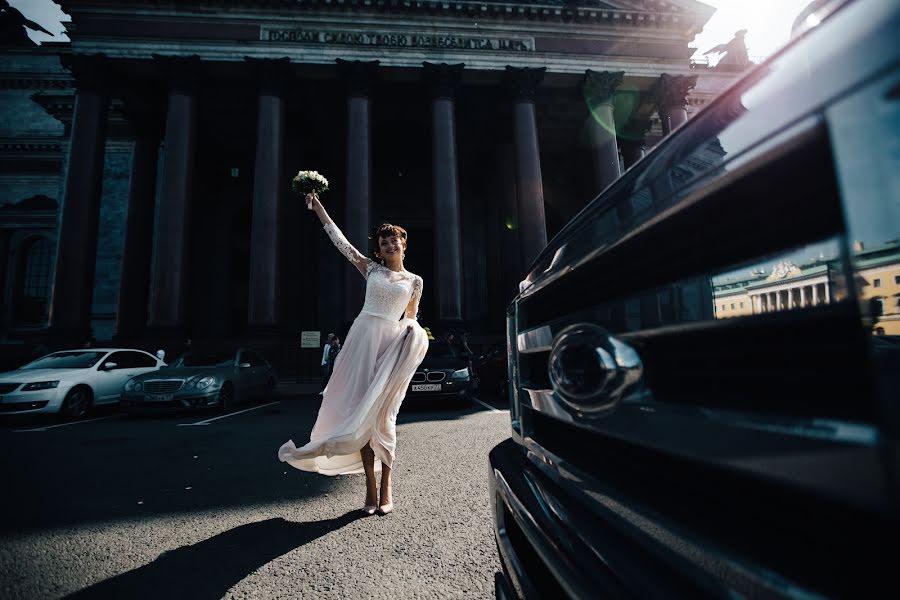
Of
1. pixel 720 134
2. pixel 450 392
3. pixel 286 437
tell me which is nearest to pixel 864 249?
pixel 720 134

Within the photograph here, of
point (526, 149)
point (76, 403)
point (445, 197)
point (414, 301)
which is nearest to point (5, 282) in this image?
point (76, 403)

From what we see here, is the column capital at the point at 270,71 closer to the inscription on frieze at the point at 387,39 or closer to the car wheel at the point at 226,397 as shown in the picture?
the inscription on frieze at the point at 387,39

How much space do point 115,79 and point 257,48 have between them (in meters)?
5.67

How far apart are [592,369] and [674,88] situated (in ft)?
71.1

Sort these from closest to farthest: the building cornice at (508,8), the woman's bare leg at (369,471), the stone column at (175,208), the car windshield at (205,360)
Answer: the woman's bare leg at (369,471) → the car windshield at (205,360) → the stone column at (175,208) → the building cornice at (508,8)

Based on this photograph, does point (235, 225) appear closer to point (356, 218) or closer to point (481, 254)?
point (356, 218)

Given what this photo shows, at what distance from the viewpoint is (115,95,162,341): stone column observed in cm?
1627

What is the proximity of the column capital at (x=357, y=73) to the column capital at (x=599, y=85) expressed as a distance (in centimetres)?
876

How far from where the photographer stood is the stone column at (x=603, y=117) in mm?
17375

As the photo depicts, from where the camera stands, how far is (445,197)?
52.0 feet

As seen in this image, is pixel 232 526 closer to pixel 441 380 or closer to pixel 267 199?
pixel 441 380

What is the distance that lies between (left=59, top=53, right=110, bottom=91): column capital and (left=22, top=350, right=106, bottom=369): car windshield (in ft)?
41.2

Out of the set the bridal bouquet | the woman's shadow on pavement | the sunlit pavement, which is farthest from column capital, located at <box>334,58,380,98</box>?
the woman's shadow on pavement

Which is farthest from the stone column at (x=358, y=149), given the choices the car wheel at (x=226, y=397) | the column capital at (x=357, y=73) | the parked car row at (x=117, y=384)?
the car wheel at (x=226, y=397)
